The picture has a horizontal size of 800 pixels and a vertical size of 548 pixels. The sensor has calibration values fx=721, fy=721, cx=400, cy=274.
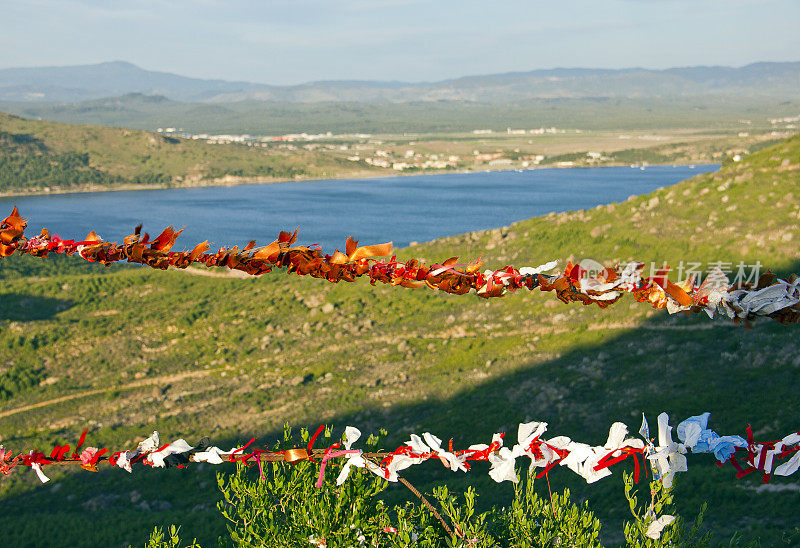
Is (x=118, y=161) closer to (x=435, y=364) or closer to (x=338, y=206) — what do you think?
(x=338, y=206)

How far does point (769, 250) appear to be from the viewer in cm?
2750

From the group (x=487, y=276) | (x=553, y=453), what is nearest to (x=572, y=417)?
(x=553, y=453)

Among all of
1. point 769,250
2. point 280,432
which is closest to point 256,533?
point 280,432

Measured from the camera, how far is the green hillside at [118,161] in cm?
12544

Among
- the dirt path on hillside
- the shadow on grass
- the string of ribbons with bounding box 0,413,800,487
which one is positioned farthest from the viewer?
the dirt path on hillside

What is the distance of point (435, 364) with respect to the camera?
1160 inches

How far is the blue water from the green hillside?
7650mm

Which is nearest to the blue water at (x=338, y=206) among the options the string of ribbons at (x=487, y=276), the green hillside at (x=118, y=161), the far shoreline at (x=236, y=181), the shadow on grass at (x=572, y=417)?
the far shoreline at (x=236, y=181)

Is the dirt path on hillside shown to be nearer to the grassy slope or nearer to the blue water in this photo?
the grassy slope

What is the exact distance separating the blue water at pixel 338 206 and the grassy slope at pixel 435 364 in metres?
27.6

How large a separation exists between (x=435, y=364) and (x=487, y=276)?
88.9ft

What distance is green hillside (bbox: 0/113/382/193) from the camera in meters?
125

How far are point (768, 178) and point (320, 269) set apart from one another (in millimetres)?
35478

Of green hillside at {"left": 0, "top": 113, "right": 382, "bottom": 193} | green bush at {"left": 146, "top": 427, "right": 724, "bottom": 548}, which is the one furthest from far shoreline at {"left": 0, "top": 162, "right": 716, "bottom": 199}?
green bush at {"left": 146, "top": 427, "right": 724, "bottom": 548}
